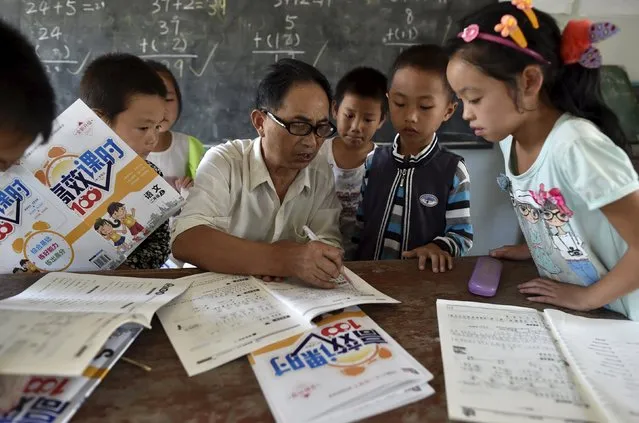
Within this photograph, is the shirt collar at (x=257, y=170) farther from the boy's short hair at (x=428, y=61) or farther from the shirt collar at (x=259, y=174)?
the boy's short hair at (x=428, y=61)

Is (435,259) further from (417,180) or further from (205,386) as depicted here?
(205,386)

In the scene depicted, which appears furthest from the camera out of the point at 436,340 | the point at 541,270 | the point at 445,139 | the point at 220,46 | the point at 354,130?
the point at 445,139

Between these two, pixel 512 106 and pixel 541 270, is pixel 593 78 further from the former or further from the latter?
pixel 541 270

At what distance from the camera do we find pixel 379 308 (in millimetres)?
904

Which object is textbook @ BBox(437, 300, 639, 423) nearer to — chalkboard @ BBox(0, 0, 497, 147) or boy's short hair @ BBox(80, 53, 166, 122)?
boy's short hair @ BBox(80, 53, 166, 122)

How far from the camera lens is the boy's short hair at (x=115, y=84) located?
4.64 ft

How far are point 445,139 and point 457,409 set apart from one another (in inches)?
90.4

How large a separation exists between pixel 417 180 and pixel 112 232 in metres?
0.90

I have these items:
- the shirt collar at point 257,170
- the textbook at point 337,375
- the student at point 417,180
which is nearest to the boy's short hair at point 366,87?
the student at point 417,180

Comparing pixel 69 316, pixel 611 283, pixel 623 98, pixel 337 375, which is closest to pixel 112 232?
pixel 69 316

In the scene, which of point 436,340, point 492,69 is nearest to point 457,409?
point 436,340

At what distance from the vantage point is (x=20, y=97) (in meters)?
0.72

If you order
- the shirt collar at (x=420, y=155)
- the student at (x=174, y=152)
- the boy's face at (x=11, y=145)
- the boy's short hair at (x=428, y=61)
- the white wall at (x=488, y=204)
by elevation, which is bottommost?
the white wall at (x=488, y=204)

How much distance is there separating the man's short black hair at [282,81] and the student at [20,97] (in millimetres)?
634
